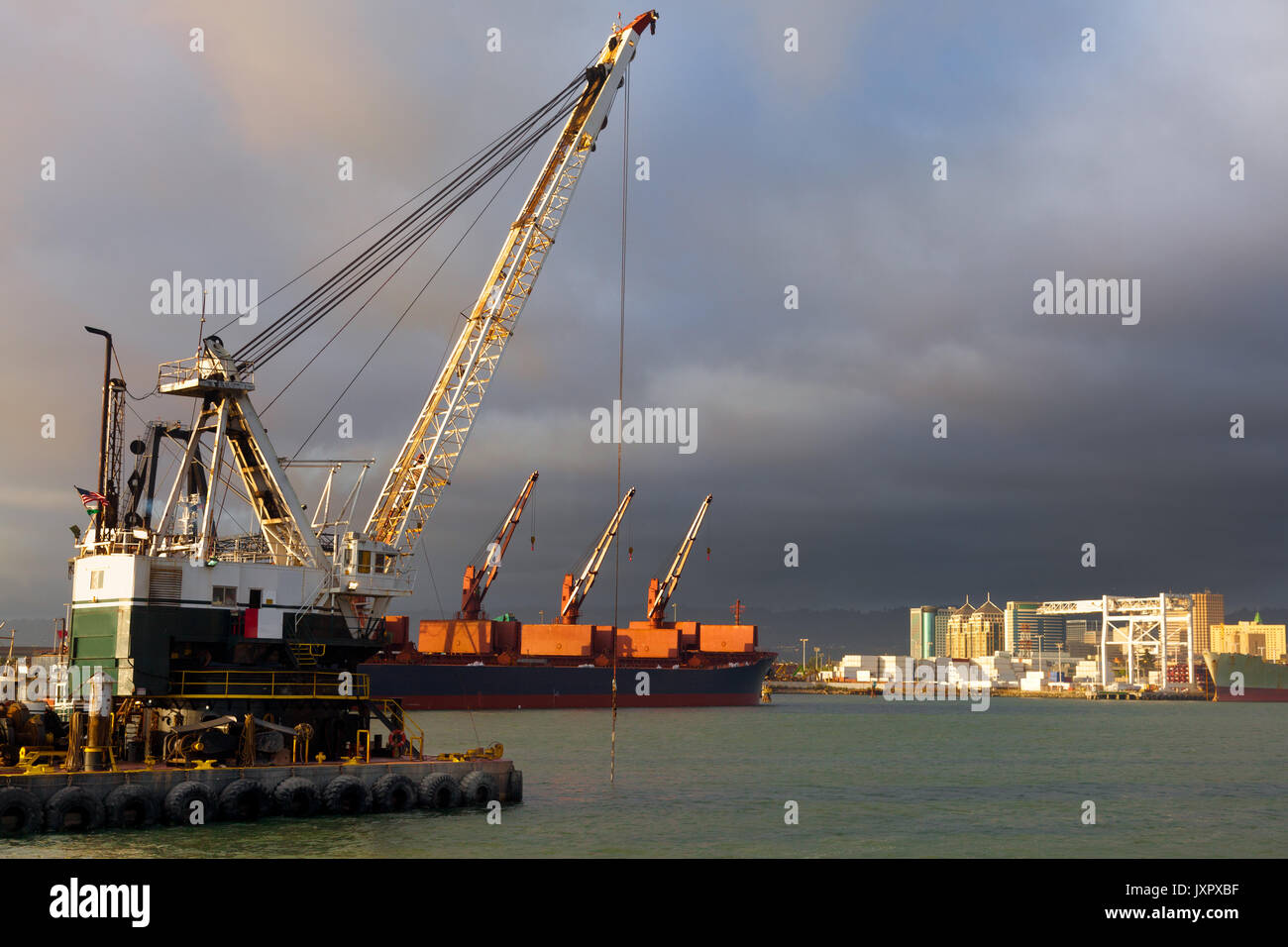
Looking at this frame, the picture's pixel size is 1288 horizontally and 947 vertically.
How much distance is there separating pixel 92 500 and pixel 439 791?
1350 cm

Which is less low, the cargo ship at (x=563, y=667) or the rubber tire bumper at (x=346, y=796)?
the rubber tire bumper at (x=346, y=796)

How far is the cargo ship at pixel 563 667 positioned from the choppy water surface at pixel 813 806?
1108 inches

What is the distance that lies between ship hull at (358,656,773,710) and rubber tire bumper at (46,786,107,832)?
2543 inches

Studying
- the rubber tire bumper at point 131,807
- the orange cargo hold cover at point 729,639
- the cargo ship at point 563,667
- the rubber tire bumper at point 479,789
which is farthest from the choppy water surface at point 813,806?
the orange cargo hold cover at point 729,639

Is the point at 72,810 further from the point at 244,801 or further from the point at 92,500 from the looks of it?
the point at 92,500

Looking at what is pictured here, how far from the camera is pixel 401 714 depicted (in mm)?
35281

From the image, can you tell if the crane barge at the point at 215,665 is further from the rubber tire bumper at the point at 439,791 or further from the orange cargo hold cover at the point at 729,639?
the orange cargo hold cover at the point at 729,639

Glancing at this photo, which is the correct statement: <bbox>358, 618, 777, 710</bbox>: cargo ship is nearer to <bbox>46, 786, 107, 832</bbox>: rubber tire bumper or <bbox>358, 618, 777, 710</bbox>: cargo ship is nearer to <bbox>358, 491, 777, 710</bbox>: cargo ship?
<bbox>358, 491, 777, 710</bbox>: cargo ship

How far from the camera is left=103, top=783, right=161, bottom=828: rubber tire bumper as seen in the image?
86.8 feet

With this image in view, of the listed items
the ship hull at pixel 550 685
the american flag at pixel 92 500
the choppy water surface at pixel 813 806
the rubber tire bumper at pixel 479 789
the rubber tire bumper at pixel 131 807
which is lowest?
the ship hull at pixel 550 685

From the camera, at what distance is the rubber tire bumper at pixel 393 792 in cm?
2988

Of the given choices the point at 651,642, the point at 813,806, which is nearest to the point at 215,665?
the point at 813,806
